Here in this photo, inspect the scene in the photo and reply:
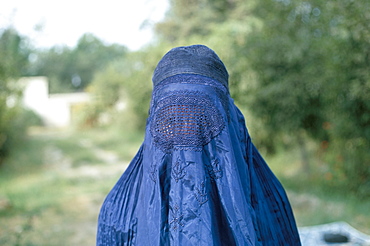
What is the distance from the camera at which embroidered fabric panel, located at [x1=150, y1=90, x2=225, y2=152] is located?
139cm

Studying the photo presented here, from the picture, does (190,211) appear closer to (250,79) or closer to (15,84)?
(250,79)

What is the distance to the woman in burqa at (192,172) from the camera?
1348 millimetres

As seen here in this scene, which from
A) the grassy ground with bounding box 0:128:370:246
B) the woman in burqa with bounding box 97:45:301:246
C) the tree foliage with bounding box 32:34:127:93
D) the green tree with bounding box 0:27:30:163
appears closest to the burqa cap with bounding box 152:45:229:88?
the woman in burqa with bounding box 97:45:301:246

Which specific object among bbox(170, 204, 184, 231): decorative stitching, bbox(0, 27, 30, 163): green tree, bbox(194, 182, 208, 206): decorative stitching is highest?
bbox(0, 27, 30, 163): green tree

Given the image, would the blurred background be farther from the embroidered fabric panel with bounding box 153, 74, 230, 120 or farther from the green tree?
the embroidered fabric panel with bounding box 153, 74, 230, 120

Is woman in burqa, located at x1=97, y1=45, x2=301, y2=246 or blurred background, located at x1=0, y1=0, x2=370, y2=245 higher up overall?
blurred background, located at x1=0, y1=0, x2=370, y2=245

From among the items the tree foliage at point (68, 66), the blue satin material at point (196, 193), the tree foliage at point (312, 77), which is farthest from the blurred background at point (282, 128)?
the tree foliage at point (68, 66)

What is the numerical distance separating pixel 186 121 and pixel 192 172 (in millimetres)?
190

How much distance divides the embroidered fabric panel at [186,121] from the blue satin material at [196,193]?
0.01 metres

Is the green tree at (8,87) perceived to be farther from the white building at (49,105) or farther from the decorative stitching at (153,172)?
the white building at (49,105)

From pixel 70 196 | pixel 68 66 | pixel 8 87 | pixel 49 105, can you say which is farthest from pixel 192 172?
pixel 68 66

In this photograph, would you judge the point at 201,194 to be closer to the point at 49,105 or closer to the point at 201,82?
the point at 201,82

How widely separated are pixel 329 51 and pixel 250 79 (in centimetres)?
160

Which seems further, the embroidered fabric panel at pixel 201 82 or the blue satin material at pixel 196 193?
the embroidered fabric panel at pixel 201 82
